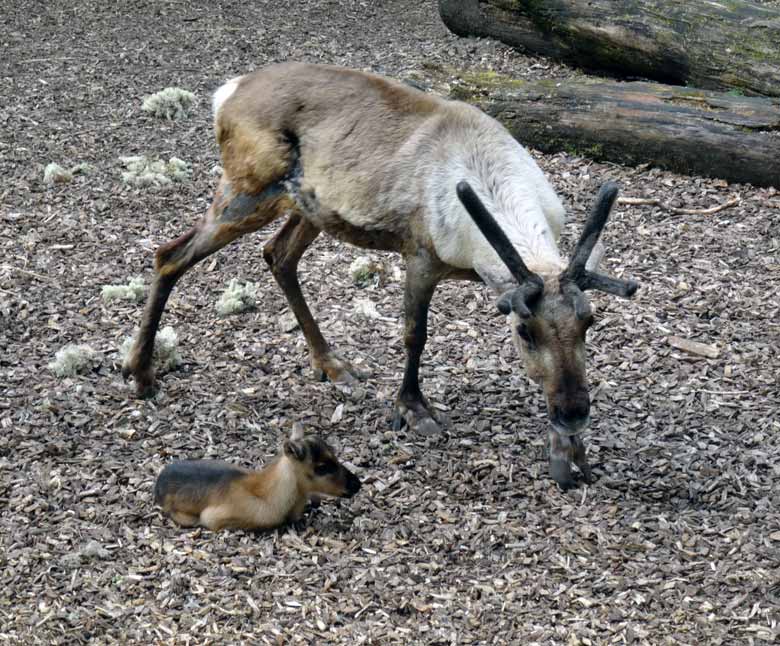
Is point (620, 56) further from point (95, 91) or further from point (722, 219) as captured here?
point (95, 91)

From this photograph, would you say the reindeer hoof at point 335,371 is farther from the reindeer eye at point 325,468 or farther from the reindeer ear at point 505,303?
the reindeer ear at point 505,303

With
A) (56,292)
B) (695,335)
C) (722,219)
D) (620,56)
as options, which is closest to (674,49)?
(620,56)

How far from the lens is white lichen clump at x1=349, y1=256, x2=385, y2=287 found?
753cm

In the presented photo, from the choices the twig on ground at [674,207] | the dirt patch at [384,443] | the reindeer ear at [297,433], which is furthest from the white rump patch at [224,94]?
the twig on ground at [674,207]

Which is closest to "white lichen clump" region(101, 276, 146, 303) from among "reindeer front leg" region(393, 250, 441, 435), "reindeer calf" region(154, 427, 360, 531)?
"reindeer front leg" region(393, 250, 441, 435)

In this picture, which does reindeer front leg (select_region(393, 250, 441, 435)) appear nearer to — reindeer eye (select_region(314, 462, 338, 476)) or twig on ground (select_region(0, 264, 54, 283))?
reindeer eye (select_region(314, 462, 338, 476))

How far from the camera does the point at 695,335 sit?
6.82 m

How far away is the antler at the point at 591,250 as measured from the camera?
4.82 m

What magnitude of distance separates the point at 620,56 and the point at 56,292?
5.74 metres

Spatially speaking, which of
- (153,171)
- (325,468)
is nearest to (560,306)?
(325,468)

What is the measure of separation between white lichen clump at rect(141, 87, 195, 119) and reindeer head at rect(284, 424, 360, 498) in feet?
18.4

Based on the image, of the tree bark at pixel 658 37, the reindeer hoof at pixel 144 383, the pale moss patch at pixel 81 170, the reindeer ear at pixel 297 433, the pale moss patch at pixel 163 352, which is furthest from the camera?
the tree bark at pixel 658 37

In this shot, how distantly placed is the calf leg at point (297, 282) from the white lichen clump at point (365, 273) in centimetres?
91

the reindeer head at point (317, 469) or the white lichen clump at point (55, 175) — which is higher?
the reindeer head at point (317, 469)
